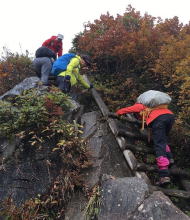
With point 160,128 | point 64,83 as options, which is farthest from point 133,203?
point 64,83

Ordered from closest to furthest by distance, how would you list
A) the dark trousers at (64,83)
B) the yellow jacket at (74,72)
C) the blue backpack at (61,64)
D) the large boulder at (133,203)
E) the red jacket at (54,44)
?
the large boulder at (133,203), the dark trousers at (64,83), the yellow jacket at (74,72), the blue backpack at (61,64), the red jacket at (54,44)

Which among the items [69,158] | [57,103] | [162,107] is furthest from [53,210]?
[162,107]

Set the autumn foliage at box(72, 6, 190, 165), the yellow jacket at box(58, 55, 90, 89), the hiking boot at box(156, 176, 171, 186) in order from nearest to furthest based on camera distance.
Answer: the hiking boot at box(156, 176, 171, 186)
the autumn foliage at box(72, 6, 190, 165)
the yellow jacket at box(58, 55, 90, 89)

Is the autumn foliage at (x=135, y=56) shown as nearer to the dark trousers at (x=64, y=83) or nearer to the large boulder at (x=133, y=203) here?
the dark trousers at (x=64, y=83)

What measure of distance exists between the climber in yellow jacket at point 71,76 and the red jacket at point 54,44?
159cm

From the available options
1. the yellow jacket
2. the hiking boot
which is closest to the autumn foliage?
the yellow jacket

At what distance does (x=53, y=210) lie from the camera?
20.3 feet

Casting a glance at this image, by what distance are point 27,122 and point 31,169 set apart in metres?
1.12

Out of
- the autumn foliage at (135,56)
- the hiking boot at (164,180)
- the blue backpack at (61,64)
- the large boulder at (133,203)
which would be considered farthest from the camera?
the blue backpack at (61,64)

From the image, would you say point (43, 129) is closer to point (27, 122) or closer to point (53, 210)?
point (27, 122)

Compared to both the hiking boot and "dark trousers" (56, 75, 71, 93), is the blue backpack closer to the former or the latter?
"dark trousers" (56, 75, 71, 93)

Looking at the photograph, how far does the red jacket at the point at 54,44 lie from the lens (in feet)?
34.4

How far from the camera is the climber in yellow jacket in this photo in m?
8.84

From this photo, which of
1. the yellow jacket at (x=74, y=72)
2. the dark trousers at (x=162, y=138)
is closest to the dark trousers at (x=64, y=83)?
the yellow jacket at (x=74, y=72)
